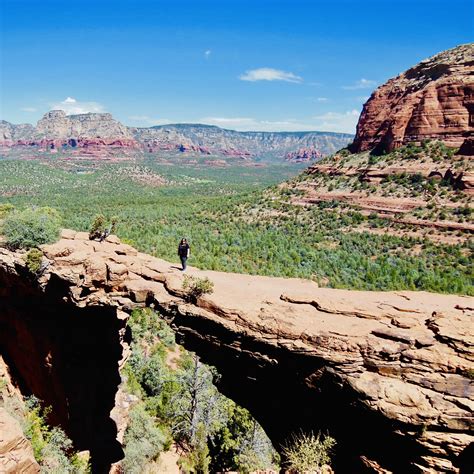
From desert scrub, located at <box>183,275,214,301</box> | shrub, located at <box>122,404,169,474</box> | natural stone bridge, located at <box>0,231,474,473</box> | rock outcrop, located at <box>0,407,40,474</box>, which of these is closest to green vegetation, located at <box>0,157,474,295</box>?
shrub, located at <box>122,404,169,474</box>

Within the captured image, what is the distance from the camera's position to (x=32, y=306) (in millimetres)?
16516

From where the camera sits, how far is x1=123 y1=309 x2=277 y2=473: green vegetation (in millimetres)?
18797

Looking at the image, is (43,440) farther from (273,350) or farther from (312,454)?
(312,454)

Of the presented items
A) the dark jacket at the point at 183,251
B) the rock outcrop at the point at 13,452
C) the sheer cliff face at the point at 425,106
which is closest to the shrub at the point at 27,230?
the dark jacket at the point at 183,251

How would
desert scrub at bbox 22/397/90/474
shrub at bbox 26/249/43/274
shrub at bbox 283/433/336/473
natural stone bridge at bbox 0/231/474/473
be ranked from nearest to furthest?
natural stone bridge at bbox 0/231/474/473 → shrub at bbox 283/433/336/473 → desert scrub at bbox 22/397/90/474 → shrub at bbox 26/249/43/274

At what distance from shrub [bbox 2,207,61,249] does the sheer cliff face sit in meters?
72.8

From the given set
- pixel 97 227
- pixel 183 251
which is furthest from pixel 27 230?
pixel 183 251

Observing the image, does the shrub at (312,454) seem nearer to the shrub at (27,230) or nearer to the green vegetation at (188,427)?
the green vegetation at (188,427)

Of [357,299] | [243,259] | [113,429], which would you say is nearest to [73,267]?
[113,429]

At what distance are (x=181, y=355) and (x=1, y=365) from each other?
17752mm

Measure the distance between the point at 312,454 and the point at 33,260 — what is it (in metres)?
12.6

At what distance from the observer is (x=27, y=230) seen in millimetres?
16203

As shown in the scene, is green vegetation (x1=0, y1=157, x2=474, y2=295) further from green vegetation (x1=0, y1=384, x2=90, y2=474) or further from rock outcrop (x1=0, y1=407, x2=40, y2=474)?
rock outcrop (x1=0, y1=407, x2=40, y2=474)

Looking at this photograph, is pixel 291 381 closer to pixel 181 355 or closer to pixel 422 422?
pixel 422 422
